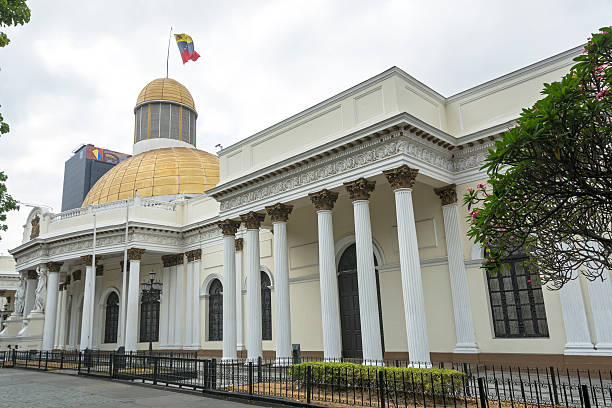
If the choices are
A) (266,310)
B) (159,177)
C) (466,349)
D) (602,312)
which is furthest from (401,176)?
(159,177)

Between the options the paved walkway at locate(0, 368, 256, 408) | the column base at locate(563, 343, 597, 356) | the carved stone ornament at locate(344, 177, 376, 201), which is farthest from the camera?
the carved stone ornament at locate(344, 177, 376, 201)

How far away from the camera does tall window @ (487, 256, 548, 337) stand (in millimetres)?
14086

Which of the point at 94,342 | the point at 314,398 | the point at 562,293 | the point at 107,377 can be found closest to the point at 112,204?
the point at 94,342

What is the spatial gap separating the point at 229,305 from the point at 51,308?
15.9m

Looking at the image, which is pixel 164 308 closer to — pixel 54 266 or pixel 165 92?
pixel 54 266

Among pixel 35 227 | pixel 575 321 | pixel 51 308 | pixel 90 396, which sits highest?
pixel 35 227

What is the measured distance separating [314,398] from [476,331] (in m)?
7.16

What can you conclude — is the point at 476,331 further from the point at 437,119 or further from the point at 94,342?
the point at 94,342

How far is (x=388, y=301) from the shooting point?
17.5 m

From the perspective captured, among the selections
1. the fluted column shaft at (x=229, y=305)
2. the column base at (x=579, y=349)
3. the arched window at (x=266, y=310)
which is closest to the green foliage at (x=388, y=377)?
the column base at (x=579, y=349)

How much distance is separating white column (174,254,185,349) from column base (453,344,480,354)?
17.4 meters

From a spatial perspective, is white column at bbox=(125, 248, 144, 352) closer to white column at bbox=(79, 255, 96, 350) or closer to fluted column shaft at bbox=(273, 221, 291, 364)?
white column at bbox=(79, 255, 96, 350)

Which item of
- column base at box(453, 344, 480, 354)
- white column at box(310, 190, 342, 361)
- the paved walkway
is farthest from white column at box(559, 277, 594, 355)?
the paved walkway

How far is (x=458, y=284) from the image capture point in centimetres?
1537
